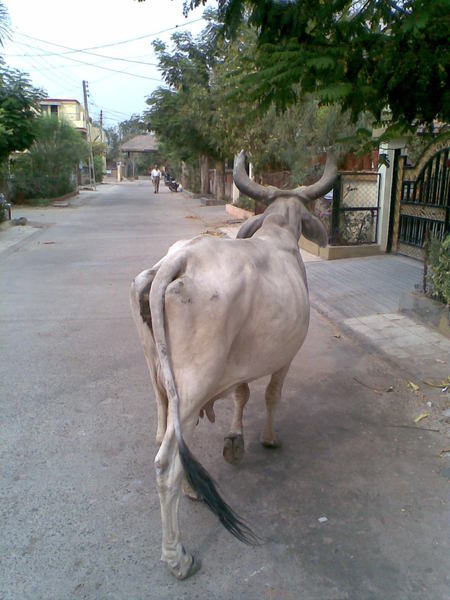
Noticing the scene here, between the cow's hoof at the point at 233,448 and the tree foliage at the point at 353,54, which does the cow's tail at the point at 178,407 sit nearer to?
the cow's hoof at the point at 233,448

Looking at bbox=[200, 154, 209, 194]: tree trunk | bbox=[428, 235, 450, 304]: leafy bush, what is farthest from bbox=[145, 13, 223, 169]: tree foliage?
bbox=[428, 235, 450, 304]: leafy bush

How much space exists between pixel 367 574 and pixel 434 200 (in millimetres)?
7357

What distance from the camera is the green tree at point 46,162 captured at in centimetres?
2328

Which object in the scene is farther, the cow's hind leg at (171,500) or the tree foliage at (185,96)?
the tree foliage at (185,96)

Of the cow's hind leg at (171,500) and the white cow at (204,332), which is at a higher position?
the white cow at (204,332)

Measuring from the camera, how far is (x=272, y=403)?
11.8ft

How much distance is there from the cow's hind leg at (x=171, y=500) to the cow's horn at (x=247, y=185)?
5.57ft

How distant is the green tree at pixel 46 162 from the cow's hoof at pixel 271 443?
72.9 feet

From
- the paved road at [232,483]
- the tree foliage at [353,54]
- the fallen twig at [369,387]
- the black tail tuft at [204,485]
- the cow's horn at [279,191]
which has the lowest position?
the paved road at [232,483]

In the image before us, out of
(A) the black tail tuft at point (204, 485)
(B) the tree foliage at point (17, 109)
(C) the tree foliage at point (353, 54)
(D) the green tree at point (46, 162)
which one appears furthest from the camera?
(D) the green tree at point (46, 162)

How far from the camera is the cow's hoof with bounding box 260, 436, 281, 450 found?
364 centimetres

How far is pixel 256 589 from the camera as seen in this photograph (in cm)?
244

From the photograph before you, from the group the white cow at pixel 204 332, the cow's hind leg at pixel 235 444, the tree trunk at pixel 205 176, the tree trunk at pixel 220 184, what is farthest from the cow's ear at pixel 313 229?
the tree trunk at pixel 205 176

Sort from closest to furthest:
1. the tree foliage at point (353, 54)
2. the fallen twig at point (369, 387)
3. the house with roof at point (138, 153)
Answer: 1. the tree foliage at point (353, 54)
2. the fallen twig at point (369, 387)
3. the house with roof at point (138, 153)
